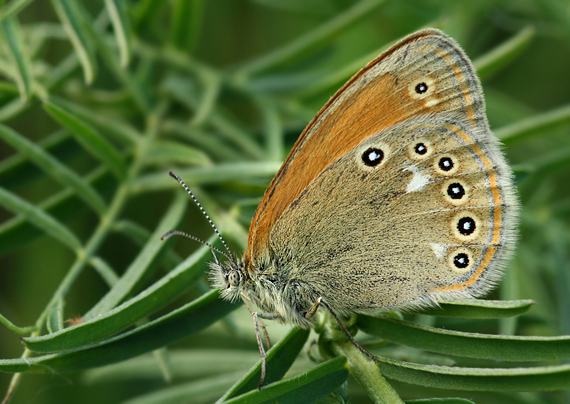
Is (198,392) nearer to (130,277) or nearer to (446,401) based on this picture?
(130,277)

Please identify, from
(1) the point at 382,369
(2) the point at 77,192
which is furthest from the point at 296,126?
(1) the point at 382,369

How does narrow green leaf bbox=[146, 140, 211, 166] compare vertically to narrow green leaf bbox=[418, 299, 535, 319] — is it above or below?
above

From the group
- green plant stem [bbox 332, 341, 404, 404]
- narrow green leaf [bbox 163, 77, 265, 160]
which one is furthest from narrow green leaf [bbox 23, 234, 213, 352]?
narrow green leaf [bbox 163, 77, 265, 160]

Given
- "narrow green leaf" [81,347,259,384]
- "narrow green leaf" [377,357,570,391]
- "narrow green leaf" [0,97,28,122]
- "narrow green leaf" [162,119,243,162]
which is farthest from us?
"narrow green leaf" [162,119,243,162]

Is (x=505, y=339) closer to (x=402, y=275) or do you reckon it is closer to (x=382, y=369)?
(x=382, y=369)

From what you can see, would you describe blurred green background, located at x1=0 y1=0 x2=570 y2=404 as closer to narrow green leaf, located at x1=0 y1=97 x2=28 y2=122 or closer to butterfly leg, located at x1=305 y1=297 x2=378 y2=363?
narrow green leaf, located at x1=0 y1=97 x2=28 y2=122
